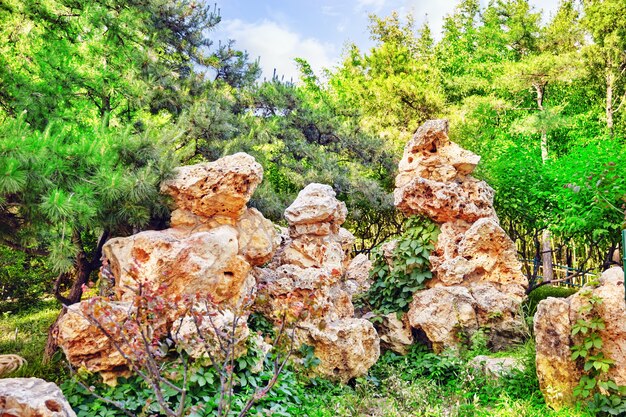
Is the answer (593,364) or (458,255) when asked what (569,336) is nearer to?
(593,364)

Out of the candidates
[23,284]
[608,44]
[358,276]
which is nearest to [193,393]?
[358,276]

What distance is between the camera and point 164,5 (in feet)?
20.9

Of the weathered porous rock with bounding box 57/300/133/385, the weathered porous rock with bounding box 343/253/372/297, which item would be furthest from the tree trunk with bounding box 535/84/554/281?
the weathered porous rock with bounding box 57/300/133/385

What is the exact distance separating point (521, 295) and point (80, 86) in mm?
5820

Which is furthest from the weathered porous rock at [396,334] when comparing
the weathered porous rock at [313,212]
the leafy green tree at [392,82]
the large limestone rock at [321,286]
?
the leafy green tree at [392,82]

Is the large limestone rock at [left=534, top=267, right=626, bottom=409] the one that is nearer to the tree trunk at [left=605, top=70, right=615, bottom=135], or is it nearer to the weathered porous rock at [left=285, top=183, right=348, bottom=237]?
the weathered porous rock at [left=285, top=183, right=348, bottom=237]

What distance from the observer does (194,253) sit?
4.14 metres

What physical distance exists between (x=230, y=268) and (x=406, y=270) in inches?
112

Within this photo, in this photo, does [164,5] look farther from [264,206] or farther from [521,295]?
[521,295]

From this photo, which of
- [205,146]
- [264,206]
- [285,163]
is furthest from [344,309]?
[285,163]

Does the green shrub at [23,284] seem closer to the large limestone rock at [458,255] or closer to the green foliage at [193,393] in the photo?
the green foliage at [193,393]

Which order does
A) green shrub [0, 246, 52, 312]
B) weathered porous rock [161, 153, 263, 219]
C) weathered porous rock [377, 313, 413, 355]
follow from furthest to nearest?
1. green shrub [0, 246, 52, 312]
2. weathered porous rock [377, 313, 413, 355]
3. weathered porous rock [161, 153, 263, 219]

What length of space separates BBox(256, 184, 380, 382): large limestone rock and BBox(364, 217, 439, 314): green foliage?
3.02 feet

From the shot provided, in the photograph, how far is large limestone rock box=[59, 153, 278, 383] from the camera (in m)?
3.65
